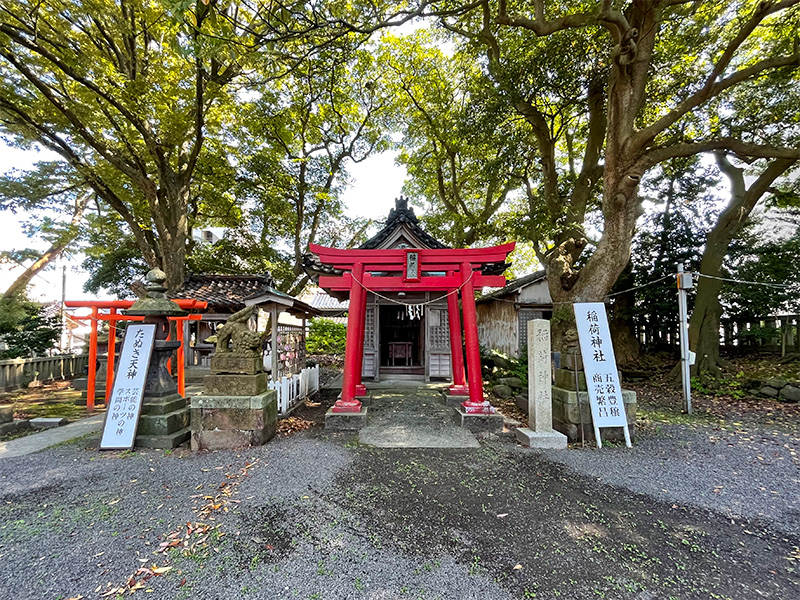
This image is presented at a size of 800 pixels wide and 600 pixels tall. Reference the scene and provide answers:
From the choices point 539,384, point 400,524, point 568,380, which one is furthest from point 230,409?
point 568,380

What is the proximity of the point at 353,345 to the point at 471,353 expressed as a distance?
2318mm

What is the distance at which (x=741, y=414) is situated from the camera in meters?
7.27

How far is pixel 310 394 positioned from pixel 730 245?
13893mm

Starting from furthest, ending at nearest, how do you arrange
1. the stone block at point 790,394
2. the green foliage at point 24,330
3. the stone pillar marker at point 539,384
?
the green foliage at point 24,330
the stone block at point 790,394
the stone pillar marker at point 539,384

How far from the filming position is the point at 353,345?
664cm

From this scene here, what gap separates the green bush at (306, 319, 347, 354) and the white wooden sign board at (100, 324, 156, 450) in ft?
50.1

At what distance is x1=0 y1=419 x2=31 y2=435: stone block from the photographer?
5.90 metres

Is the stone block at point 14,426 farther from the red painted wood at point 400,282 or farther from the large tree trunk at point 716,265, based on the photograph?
the large tree trunk at point 716,265

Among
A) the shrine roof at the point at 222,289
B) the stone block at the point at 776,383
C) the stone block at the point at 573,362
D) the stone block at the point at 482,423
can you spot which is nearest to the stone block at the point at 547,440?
the stone block at the point at 482,423

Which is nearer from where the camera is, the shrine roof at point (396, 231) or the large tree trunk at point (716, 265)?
the large tree trunk at point (716, 265)

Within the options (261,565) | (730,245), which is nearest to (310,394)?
(261,565)

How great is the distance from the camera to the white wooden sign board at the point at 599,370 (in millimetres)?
5402

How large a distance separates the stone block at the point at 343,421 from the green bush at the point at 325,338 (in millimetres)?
14868

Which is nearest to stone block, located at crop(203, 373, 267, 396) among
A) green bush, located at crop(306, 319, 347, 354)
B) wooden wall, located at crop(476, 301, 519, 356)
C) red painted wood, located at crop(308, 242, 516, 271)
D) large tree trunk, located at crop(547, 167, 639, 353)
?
red painted wood, located at crop(308, 242, 516, 271)
